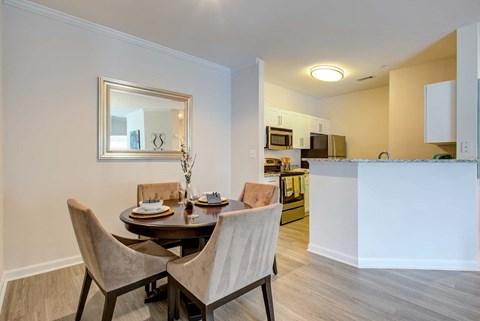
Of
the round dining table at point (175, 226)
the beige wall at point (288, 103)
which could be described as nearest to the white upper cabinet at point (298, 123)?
the beige wall at point (288, 103)

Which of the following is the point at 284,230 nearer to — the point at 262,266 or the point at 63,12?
the point at 262,266

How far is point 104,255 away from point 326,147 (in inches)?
185

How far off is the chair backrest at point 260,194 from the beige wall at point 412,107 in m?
2.70

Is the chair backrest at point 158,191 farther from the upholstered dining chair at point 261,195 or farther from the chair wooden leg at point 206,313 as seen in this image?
the chair wooden leg at point 206,313

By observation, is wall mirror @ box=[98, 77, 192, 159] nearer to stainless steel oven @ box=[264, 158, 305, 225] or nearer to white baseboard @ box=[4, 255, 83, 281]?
white baseboard @ box=[4, 255, 83, 281]

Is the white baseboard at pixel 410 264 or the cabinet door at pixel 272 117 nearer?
the white baseboard at pixel 410 264

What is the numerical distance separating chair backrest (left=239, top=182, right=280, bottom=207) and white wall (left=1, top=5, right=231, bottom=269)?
4.23 feet

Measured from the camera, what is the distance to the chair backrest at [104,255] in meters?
1.34

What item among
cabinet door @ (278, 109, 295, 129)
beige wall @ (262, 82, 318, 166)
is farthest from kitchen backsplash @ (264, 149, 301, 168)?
cabinet door @ (278, 109, 295, 129)

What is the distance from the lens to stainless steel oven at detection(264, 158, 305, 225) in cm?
411

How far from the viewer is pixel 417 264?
8.21 ft

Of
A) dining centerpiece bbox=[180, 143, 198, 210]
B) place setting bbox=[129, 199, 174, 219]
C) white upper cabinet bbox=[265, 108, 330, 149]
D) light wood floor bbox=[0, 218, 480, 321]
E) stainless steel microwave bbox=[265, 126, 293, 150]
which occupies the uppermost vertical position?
white upper cabinet bbox=[265, 108, 330, 149]

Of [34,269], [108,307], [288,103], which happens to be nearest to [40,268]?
[34,269]

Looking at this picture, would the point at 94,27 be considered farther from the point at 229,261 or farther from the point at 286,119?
the point at 286,119
